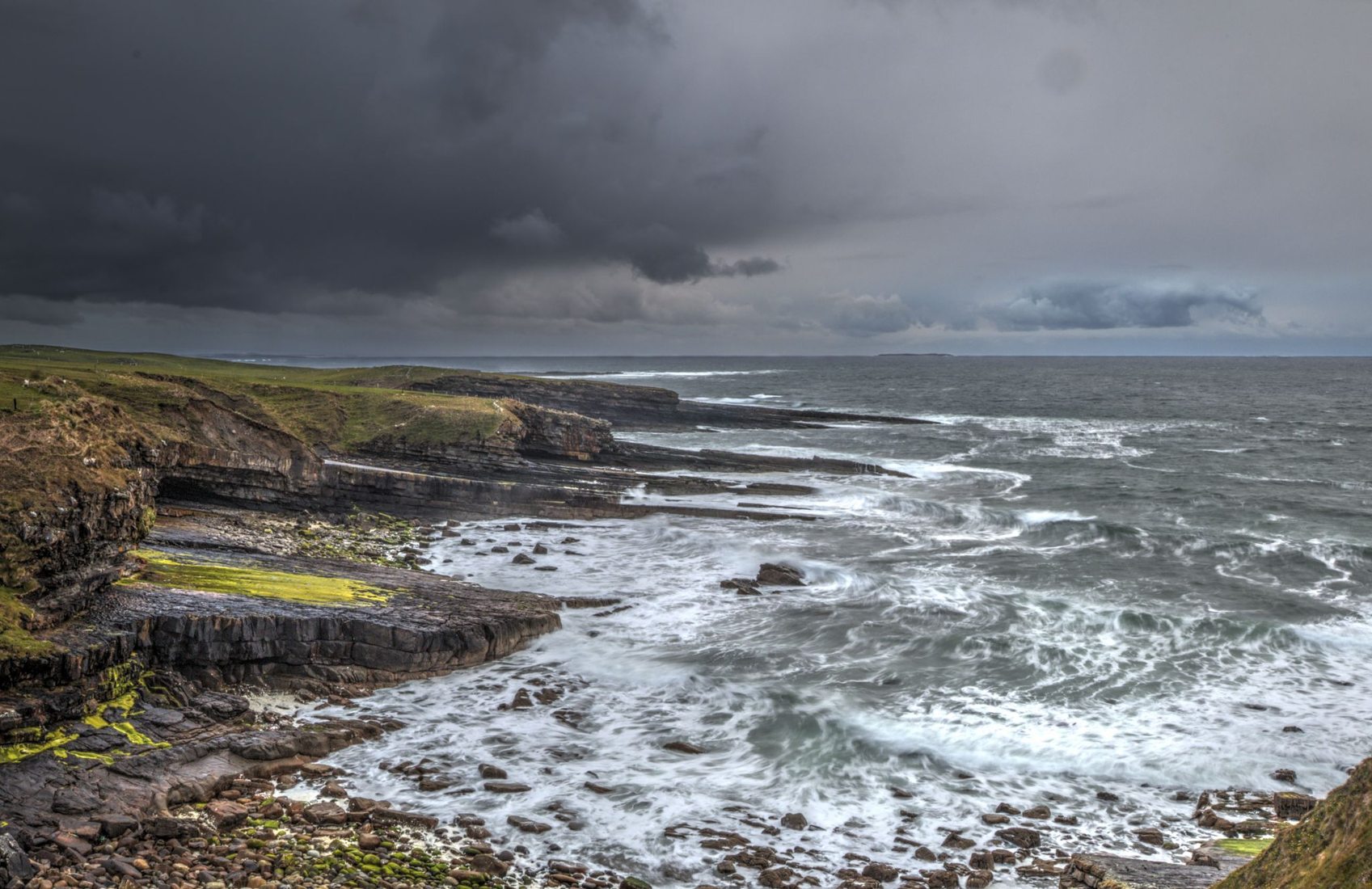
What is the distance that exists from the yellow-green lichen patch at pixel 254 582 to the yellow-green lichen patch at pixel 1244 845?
18305 millimetres

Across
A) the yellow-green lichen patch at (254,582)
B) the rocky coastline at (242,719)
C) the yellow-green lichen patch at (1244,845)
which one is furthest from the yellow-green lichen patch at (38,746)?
the yellow-green lichen patch at (1244,845)

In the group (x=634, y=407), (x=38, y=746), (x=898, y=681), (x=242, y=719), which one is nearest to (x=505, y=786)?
(x=242, y=719)

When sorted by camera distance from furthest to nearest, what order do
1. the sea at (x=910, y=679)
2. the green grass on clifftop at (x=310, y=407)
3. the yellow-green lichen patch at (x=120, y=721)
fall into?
the green grass on clifftop at (x=310, y=407) → the sea at (x=910, y=679) → the yellow-green lichen patch at (x=120, y=721)

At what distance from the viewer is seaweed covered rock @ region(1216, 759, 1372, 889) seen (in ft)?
16.0

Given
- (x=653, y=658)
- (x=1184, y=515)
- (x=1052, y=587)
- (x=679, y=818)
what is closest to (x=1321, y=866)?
(x=679, y=818)

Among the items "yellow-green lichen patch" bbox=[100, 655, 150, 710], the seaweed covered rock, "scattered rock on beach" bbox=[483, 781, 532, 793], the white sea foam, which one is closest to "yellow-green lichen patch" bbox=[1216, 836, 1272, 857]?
the white sea foam

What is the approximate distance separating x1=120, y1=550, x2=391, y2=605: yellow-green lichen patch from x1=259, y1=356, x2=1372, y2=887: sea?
347 centimetres

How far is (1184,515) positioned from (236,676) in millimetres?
41628

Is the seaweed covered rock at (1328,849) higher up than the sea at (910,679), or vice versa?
the seaweed covered rock at (1328,849)

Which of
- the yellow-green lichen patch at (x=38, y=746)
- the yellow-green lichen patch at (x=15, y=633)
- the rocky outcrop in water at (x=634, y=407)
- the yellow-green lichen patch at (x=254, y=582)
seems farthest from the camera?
the rocky outcrop in water at (x=634, y=407)

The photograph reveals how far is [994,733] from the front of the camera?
18297 mm

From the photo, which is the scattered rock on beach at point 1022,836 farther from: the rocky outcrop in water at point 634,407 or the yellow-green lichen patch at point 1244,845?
the rocky outcrop in water at point 634,407

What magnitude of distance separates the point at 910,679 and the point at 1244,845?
856cm

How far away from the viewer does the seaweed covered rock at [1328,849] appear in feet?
16.0
